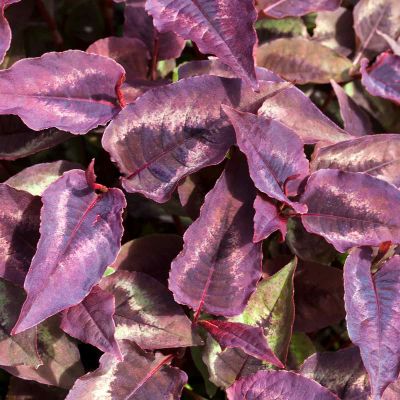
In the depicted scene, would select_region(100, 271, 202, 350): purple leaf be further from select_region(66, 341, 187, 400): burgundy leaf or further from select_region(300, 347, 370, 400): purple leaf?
select_region(300, 347, 370, 400): purple leaf

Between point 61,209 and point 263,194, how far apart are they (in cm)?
28

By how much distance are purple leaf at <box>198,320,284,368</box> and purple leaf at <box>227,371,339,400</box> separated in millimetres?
55

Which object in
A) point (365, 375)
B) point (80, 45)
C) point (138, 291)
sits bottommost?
point (365, 375)

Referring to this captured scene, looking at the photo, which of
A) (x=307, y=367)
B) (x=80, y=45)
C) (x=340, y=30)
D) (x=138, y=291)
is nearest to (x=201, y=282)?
(x=138, y=291)

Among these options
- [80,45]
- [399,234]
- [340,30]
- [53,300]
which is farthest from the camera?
[80,45]

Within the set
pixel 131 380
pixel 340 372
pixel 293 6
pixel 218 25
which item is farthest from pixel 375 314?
pixel 293 6

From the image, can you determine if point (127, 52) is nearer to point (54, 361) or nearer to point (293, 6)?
point (293, 6)

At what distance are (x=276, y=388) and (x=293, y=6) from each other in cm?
69

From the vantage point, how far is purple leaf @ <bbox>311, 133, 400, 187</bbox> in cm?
100

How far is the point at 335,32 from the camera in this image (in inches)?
53.3

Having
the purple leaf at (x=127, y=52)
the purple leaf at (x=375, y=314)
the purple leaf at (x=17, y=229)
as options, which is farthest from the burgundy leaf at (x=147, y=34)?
the purple leaf at (x=375, y=314)

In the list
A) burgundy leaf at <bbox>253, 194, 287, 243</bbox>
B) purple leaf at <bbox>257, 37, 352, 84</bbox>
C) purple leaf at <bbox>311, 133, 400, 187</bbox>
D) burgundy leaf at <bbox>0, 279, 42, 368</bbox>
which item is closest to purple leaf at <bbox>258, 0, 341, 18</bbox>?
purple leaf at <bbox>257, 37, 352, 84</bbox>

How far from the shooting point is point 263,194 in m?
0.92

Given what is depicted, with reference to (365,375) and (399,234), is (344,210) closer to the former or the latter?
(399,234)
